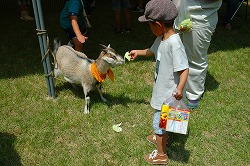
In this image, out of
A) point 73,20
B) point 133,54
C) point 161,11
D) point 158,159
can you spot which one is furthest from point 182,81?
point 73,20

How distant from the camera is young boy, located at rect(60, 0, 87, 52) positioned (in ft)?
13.6

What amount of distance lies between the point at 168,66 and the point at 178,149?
129cm

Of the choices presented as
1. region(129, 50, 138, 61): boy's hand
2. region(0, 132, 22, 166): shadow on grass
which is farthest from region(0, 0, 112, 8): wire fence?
region(129, 50, 138, 61): boy's hand

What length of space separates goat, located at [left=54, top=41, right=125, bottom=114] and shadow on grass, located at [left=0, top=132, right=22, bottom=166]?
1.07 m

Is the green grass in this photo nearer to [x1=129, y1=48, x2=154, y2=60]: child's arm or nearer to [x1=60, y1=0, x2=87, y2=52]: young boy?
[x1=60, y1=0, x2=87, y2=52]: young boy

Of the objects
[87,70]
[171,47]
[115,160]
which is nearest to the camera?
[171,47]

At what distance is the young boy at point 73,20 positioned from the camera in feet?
13.6

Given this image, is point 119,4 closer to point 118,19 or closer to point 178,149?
point 118,19

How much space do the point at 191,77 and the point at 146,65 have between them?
1482 millimetres

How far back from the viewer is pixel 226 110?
13.8 ft

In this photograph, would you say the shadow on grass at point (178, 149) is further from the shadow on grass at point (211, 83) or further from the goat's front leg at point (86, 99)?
the shadow on grass at point (211, 83)

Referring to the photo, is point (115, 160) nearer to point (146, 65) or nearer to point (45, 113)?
point (45, 113)

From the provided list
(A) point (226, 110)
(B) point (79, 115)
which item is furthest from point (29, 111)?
(A) point (226, 110)

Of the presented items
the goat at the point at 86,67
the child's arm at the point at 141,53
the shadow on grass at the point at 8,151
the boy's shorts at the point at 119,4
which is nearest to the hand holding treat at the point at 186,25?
the child's arm at the point at 141,53
